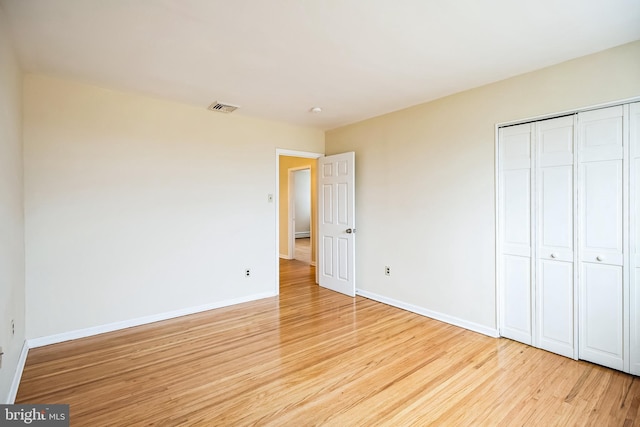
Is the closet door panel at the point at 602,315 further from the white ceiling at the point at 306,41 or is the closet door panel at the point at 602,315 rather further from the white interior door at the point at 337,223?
the white interior door at the point at 337,223

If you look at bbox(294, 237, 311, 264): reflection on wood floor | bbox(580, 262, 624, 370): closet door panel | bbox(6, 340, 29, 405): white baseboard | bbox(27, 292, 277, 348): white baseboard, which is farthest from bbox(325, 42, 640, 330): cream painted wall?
bbox(6, 340, 29, 405): white baseboard

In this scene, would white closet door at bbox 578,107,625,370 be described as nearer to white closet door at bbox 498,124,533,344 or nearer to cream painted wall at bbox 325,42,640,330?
cream painted wall at bbox 325,42,640,330

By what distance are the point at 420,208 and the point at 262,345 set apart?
2358 millimetres

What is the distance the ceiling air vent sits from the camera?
3.66 meters

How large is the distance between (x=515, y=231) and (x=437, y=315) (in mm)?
1287

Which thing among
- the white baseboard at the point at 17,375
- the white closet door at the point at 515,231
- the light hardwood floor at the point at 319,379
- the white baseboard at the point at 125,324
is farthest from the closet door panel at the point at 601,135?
the white baseboard at the point at 17,375

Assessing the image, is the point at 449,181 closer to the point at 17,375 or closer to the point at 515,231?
the point at 515,231

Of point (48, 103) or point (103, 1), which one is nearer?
point (103, 1)

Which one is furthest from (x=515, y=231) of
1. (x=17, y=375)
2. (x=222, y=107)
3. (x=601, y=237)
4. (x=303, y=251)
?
(x=303, y=251)

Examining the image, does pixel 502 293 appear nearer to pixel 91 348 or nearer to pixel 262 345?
pixel 262 345

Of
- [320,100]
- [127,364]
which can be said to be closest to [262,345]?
[127,364]

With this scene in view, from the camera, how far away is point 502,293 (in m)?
3.11

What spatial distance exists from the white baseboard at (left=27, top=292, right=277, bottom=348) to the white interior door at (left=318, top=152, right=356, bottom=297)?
1231mm

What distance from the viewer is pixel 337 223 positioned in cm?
473
